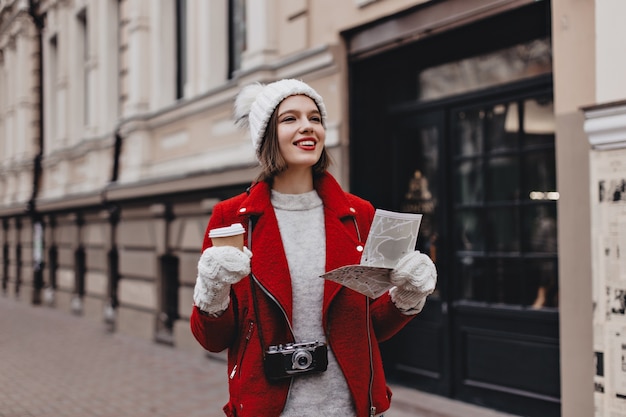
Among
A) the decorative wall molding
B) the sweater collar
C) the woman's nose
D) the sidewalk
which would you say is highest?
the decorative wall molding

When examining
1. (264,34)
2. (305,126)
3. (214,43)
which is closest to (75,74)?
(214,43)

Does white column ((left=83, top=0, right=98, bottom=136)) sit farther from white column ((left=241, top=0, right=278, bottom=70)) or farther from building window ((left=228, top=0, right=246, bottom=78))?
white column ((left=241, top=0, right=278, bottom=70))

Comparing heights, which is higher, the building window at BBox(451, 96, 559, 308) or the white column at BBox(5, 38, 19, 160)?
the white column at BBox(5, 38, 19, 160)

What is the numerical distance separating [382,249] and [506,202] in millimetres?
4040

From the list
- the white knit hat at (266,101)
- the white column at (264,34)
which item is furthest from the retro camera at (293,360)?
the white column at (264,34)

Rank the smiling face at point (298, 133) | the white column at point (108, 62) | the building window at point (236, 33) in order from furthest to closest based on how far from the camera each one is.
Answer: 1. the white column at point (108, 62)
2. the building window at point (236, 33)
3. the smiling face at point (298, 133)

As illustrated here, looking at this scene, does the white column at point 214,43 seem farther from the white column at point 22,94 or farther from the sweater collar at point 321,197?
the white column at point 22,94

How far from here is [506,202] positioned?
5941 mm

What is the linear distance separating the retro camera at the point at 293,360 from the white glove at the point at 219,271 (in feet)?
0.86

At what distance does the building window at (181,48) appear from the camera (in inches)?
436

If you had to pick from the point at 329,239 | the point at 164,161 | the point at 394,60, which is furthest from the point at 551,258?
the point at 164,161

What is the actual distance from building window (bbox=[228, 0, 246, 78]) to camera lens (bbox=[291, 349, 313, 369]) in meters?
7.59

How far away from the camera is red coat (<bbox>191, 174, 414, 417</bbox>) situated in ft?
7.41

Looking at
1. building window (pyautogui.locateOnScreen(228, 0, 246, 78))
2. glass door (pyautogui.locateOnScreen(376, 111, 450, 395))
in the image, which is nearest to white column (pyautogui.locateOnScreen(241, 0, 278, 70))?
building window (pyautogui.locateOnScreen(228, 0, 246, 78))
